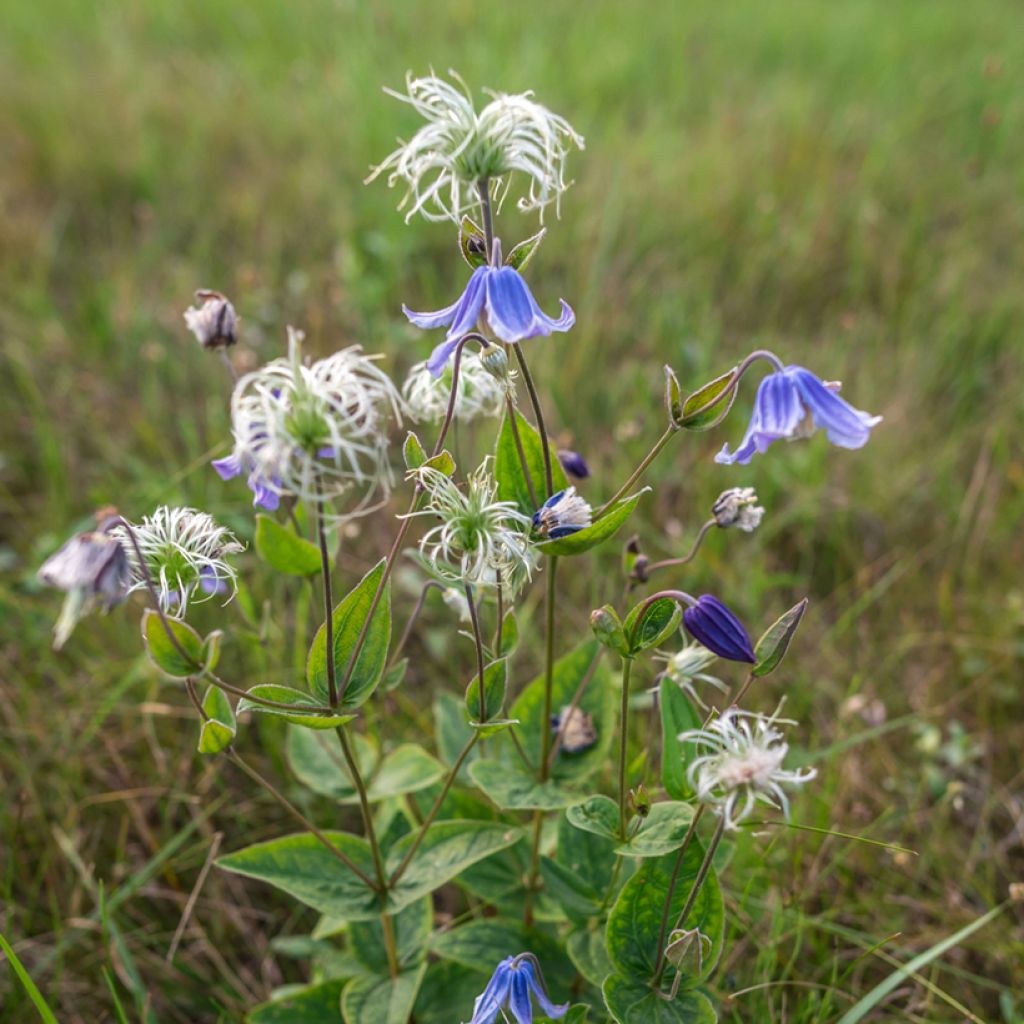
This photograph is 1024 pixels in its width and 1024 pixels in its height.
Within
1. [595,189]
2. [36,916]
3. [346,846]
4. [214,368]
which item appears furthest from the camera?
[595,189]

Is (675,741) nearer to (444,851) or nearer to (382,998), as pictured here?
(444,851)

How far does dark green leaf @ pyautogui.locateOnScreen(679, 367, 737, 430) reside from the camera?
4.48ft

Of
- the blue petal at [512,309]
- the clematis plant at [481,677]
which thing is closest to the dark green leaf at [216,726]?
the clematis plant at [481,677]

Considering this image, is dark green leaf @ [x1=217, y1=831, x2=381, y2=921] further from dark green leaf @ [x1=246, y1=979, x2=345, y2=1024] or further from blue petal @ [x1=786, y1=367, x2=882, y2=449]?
blue petal @ [x1=786, y1=367, x2=882, y2=449]

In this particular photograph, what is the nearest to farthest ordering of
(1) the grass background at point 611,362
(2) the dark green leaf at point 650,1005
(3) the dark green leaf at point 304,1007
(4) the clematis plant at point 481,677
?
(4) the clematis plant at point 481,677, (2) the dark green leaf at point 650,1005, (3) the dark green leaf at point 304,1007, (1) the grass background at point 611,362

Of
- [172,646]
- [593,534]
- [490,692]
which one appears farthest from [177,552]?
[593,534]

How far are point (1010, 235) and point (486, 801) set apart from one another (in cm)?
370

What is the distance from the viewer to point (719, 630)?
1.43 meters

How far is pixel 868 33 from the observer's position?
651 cm

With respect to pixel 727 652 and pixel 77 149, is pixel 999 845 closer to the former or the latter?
pixel 727 652

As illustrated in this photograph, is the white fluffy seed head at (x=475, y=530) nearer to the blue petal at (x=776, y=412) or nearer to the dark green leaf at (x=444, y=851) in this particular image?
the blue petal at (x=776, y=412)

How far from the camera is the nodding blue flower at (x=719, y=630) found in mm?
1431

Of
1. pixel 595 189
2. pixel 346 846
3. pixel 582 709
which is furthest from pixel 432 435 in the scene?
pixel 595 189

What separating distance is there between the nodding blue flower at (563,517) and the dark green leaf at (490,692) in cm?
21
